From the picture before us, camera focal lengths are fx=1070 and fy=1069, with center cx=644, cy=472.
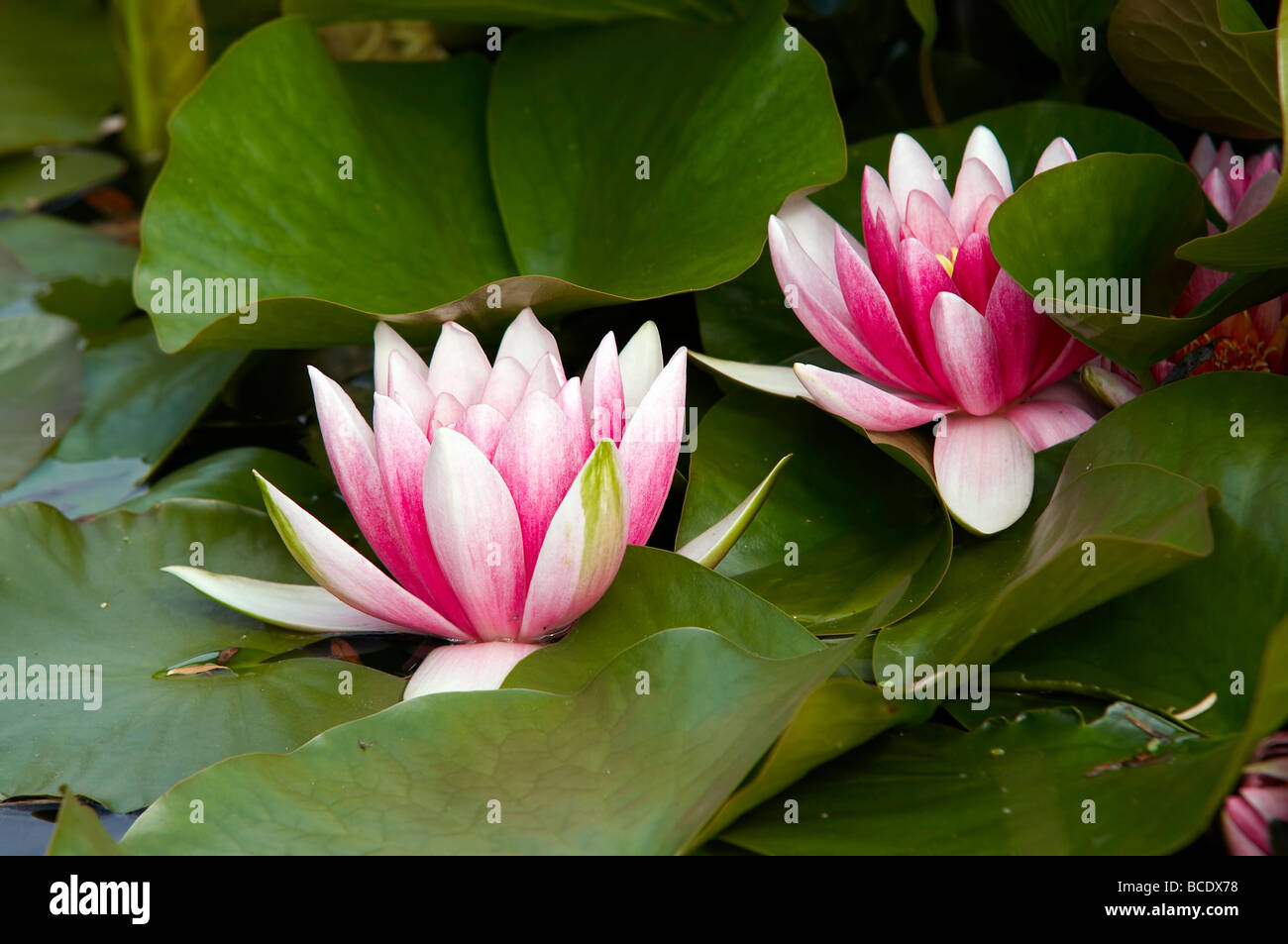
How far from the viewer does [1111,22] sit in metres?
1.19

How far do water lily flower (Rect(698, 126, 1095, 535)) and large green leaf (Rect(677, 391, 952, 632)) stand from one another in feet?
0.17

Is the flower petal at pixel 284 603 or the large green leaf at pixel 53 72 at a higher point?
the large green leaf at pixel 53 72

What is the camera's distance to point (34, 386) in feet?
4.52

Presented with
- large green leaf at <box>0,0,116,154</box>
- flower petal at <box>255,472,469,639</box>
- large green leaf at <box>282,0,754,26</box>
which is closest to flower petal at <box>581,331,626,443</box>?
flower petal at <box>255,472,469,639</box>

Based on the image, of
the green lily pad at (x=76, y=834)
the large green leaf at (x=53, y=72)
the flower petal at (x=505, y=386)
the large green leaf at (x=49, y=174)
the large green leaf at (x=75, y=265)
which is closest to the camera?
the green lily pad at (x=76, y=834)

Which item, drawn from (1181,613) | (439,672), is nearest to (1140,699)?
(1181,613)

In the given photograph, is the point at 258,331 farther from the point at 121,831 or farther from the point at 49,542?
the point at 121,831

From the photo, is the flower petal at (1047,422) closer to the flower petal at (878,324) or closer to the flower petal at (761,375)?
the flower petal at (878,324)

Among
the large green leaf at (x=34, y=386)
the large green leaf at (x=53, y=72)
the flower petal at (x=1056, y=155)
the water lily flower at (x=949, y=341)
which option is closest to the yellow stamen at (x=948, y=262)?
the water lily flower at (x=949, y=341)

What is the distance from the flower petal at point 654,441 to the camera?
3.04 ft

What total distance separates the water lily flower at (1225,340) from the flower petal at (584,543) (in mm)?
475

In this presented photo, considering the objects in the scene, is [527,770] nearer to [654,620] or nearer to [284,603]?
[654,620]

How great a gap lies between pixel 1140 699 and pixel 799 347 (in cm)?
57

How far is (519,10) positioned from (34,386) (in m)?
0.78
